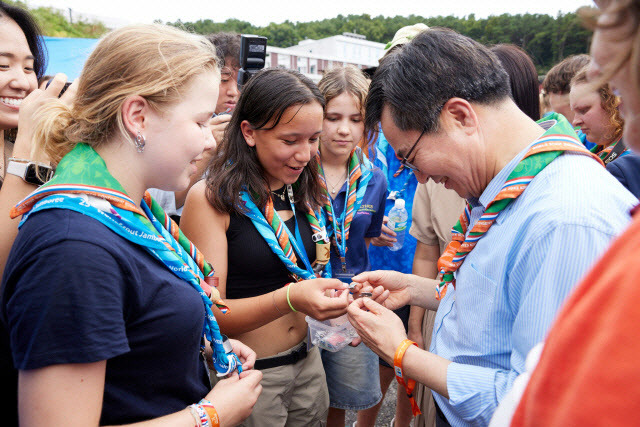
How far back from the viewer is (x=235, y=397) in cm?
163

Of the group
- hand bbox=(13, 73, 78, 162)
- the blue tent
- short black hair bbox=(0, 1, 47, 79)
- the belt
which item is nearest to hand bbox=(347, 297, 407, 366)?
the belt

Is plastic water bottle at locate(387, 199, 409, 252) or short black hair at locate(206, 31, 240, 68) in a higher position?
short black hair at locate(206, 31, 240, 68)

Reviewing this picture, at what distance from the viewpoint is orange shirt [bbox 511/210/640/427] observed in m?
0.48

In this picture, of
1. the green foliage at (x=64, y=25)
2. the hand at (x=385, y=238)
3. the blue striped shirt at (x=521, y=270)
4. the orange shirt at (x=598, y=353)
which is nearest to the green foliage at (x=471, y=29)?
the green foliage at (x=64, y=25)

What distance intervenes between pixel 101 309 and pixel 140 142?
21.9 inches

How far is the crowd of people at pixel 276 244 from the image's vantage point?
73 centimetres

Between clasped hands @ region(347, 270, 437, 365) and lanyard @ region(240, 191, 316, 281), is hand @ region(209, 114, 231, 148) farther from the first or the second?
clasped hands @ region(347, 270, 437, 365)

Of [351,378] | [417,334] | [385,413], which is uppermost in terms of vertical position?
[417,334]

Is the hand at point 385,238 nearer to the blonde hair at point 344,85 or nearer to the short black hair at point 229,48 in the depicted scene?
the blonde hair at point 344,85

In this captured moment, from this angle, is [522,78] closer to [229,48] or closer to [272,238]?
[272,238]

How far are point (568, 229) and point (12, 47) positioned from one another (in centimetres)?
262

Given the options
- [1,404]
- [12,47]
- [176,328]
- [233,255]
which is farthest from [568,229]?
[12,47]

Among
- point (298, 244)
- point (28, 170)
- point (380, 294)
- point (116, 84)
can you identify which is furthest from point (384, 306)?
point (28, 170)

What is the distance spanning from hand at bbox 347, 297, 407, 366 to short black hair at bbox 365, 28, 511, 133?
2.76 feet
